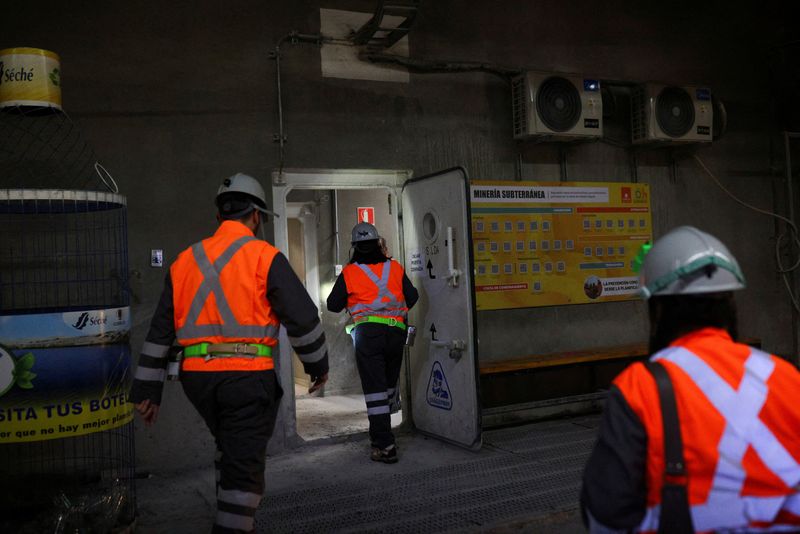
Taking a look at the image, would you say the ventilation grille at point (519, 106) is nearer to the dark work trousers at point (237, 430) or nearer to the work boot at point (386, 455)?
the work boot at point (386, 455)

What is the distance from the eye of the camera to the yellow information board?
6172 millimetres

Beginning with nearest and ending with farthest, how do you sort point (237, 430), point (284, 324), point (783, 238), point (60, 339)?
point (237, 430), point (284, 324), point (60, 339), point (783, 238)

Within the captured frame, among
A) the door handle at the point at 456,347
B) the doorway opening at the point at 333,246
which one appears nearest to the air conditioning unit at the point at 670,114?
the doorway opening at the point at 333,246

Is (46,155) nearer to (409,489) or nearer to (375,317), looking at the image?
(375,317)

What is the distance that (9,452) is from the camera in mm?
4500

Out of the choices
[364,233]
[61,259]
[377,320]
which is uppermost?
[364,233]

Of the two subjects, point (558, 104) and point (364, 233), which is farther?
point (558, 104)

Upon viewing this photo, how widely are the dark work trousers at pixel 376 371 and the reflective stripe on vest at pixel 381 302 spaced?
0.31 feet

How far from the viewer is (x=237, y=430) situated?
9.74 feet

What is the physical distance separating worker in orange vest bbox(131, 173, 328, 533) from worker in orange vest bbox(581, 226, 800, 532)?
176cm

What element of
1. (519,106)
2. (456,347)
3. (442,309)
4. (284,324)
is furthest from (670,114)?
(284,324)

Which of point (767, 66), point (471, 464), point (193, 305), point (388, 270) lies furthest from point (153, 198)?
point (767, 66)

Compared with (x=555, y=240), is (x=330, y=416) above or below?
below

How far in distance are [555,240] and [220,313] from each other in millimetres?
4065
